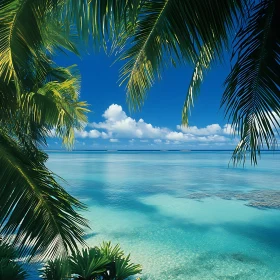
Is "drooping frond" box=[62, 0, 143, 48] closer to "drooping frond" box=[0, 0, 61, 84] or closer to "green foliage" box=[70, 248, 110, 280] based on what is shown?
"drooping frond" box=[0, 0, 61, 84]

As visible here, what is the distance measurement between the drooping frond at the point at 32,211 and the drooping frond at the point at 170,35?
1159 millimetres

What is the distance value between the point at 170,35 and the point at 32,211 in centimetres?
181

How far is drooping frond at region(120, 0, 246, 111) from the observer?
2023mm

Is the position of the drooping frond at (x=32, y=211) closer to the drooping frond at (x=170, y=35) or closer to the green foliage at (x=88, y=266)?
the drooping frond at (x=170, y=35)

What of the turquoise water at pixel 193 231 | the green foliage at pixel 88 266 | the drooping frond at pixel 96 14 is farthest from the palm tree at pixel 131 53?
the turquoise water at pixel 193 231

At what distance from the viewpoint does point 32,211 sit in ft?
7.05

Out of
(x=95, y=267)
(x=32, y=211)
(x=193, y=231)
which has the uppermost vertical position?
(x=32, y=211)

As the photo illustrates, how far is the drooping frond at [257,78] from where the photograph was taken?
2256 millimetres

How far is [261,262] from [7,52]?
8875 mm

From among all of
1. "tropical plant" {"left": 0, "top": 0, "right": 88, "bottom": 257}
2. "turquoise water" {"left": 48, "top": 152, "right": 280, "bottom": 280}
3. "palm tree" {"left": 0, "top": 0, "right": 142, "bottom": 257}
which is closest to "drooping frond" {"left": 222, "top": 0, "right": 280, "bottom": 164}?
"palm tree" {"left": 0, "top": 0, "right": 142, "bottom": 257}

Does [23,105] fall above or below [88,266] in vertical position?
above

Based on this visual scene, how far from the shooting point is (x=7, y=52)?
6.21 feet

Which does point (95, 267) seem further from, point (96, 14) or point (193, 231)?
point (193, 231)

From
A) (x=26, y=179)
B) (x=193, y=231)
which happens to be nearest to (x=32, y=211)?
(x=26, y=179)
